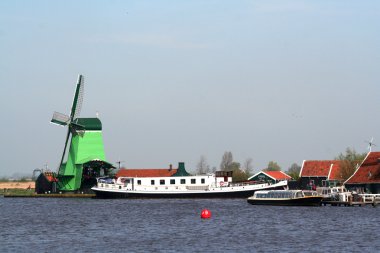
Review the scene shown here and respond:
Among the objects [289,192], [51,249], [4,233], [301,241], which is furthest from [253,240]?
[289,192]

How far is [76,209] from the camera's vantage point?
313 feet

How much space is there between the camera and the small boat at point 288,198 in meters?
93.9

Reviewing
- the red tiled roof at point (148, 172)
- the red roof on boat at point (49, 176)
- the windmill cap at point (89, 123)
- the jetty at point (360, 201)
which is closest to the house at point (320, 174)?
the red tiled roof at point (148, 172)

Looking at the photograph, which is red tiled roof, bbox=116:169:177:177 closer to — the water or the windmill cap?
the windmill cap

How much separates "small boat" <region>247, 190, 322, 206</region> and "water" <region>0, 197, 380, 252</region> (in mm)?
2654

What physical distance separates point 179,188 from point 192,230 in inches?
2295

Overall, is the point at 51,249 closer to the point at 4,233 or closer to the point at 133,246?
the point at 133,246

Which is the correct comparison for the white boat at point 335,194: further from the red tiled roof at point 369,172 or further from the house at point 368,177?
the red tiled roof at point 369,172

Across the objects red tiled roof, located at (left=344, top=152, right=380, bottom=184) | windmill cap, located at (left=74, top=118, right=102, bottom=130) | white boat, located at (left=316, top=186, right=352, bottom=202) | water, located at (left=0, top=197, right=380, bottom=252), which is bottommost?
water, located at (left=0, top=197, right=380, bottom=252)

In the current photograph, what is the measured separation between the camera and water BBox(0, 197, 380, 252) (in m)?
52.8

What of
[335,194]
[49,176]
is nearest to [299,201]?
[335,194]

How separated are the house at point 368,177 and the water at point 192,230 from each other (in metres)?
15.6

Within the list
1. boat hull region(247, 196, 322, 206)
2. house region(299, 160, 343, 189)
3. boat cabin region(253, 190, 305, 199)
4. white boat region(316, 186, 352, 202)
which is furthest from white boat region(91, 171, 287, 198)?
boat hull region(247, 196, 322, 206)

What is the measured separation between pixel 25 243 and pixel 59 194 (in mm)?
79182
